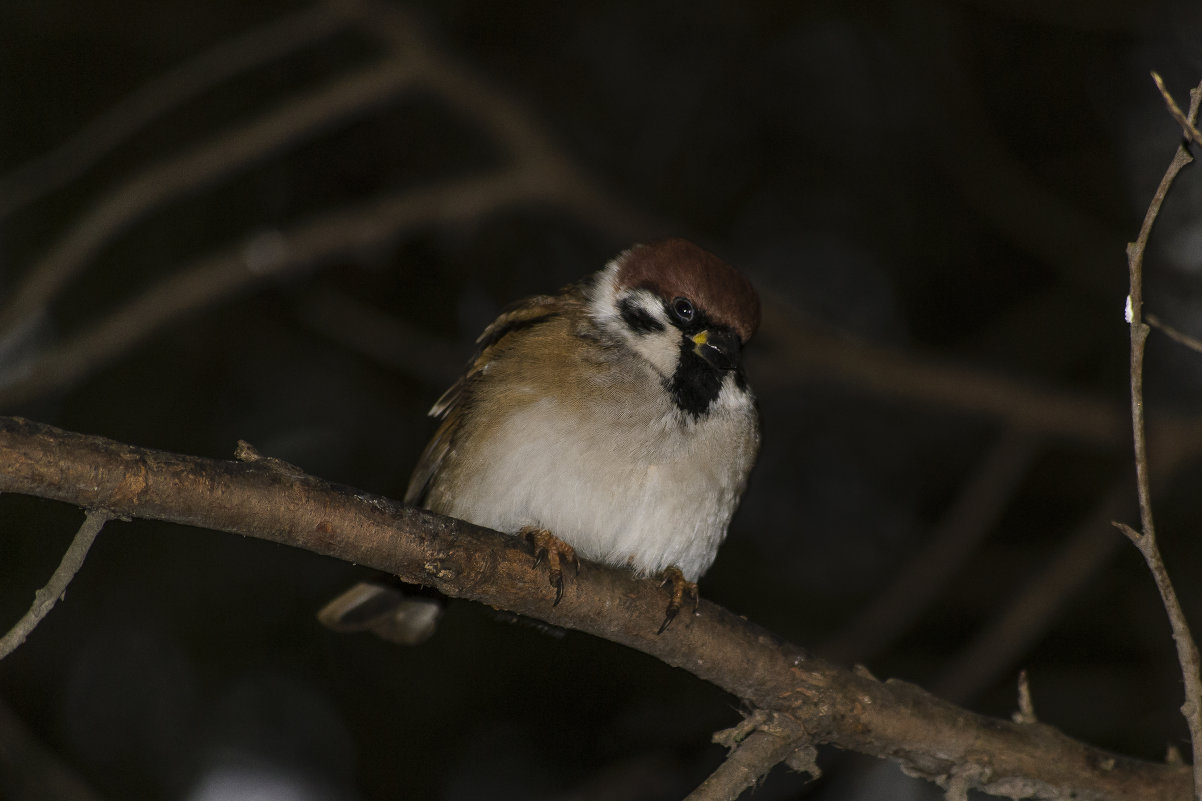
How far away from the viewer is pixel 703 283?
11.0ft

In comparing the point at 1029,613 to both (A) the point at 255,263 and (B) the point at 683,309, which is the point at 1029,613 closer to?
(B) the point at 683,309

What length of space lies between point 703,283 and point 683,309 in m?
0.10

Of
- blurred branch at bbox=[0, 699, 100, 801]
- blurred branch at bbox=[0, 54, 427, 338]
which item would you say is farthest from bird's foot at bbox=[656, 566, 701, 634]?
blurred branch at bbox=[0, 54, 427, 338]

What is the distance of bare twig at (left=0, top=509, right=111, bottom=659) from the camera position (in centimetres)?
200

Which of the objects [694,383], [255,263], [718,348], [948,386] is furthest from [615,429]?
[948,386]

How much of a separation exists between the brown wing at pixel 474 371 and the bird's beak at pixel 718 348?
46 cm

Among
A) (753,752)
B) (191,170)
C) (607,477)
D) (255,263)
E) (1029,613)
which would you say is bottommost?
(753,752)

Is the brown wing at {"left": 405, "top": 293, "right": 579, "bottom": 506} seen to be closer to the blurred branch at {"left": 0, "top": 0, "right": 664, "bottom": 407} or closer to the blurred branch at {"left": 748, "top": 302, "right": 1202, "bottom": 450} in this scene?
the blurred branch at {"left": 0, "top": 0, "right": 664, "bottom": 407}

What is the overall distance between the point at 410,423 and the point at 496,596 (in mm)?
3692

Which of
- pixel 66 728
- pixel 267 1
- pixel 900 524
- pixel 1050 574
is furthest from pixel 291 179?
pixel 1050 574

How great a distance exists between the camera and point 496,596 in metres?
2.66

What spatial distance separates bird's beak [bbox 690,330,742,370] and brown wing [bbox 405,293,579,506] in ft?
1.52

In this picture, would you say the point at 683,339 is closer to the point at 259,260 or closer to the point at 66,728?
the point at 259,260

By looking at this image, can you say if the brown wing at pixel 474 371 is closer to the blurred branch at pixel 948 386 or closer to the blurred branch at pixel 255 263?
the blurred branch at pixel 255 263
